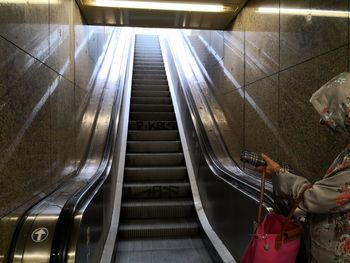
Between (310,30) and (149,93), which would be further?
(149,93)

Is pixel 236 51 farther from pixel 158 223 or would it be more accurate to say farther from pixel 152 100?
pixel 152 100

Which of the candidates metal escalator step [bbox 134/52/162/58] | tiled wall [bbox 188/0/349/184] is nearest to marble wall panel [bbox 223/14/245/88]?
tiled wall [bbox 188/0/349/184]

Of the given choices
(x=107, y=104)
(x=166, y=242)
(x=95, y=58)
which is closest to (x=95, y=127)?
(x=107, y=104)

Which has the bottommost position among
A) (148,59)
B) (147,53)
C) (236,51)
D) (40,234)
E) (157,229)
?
(157,229)

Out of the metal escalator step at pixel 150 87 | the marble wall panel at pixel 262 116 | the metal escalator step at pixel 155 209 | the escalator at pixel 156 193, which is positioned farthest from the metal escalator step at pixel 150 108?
the marble wall panel at pixel 262 116

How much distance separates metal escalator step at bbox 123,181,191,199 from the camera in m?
4.37

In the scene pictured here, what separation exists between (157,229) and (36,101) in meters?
2.23

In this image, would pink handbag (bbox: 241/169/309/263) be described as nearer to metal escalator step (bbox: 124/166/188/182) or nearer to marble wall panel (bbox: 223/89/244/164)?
marble wall panel (bbox: 223/89/244/164)

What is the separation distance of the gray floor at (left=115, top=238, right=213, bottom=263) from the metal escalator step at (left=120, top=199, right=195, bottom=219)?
0.43 meters

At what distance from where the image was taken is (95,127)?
4371mm

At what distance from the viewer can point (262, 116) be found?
325 centimetres

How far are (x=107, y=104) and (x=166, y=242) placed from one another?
2.43 m

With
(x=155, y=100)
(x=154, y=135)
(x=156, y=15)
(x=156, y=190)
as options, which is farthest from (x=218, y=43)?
(x=156, y=190)

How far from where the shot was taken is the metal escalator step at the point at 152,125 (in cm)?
588
